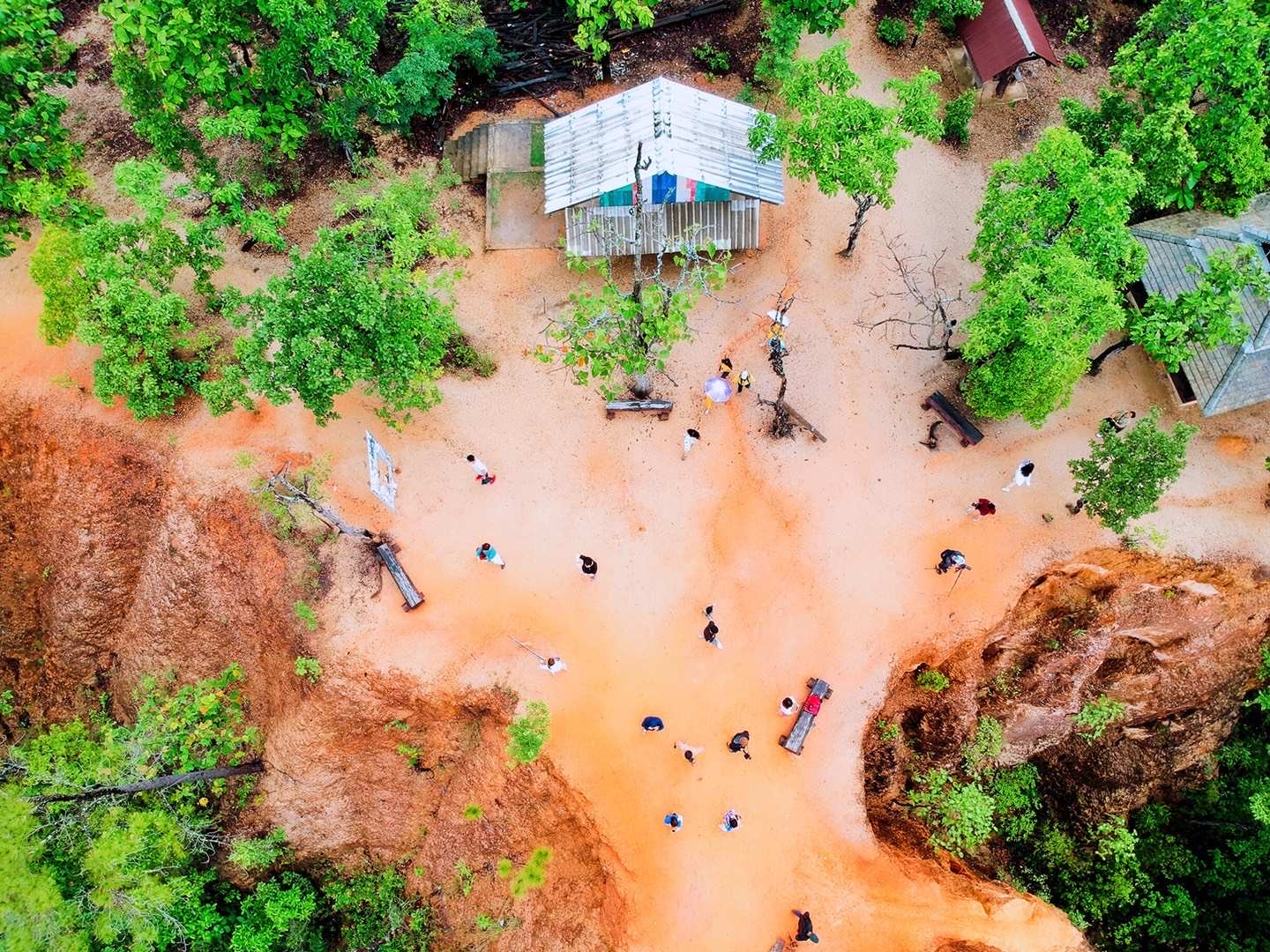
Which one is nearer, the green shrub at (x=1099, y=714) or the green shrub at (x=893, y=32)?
the green shrub at (x=1099, y=714)

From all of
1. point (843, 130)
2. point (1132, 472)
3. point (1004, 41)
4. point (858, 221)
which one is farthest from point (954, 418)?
point (1004, 41)

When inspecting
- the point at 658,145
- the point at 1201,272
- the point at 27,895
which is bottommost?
the point at 27,895

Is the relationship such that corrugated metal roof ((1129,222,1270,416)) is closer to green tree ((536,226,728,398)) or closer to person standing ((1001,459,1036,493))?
person standing ((1001,459,1036,493))

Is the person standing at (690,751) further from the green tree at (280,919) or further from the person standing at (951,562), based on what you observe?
the green tree at (280,919)

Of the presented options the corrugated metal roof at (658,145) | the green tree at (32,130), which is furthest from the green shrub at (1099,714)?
the green tree at (32,130)

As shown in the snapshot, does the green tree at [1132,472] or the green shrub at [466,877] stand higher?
the green tree at [1132,472]

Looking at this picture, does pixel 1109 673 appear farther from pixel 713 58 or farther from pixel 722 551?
pixel 713 58

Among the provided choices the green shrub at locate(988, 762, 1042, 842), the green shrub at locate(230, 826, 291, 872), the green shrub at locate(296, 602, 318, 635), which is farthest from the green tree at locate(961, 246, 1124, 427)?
the green shrub at locate(230, 826, 291, 872)
